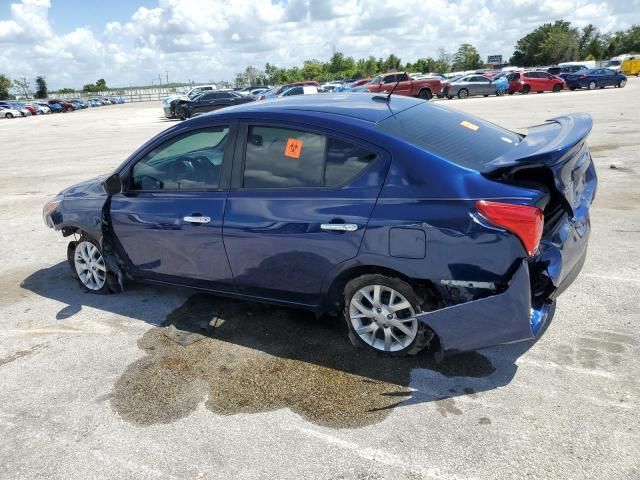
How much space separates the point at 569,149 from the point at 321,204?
1538 millimetres

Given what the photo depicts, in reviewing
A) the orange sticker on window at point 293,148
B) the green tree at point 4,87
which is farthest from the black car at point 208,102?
the green tree at point 4,87

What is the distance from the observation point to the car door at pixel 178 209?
3.86 m

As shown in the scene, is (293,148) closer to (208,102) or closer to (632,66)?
(208,102)

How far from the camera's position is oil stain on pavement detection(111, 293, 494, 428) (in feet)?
10.3

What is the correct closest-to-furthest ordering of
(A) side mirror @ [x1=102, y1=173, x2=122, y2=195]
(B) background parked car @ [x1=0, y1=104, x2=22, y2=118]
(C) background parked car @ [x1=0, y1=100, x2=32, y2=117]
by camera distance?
(A) side mirror @ [x1=102, y1=173, x2=122, y2=195] < (B) background parked car @ [x1=0, y1=104, x2=22, y2=118] < (C) background parked car @ [x1=0, y1=100, x2=32, y2=117]

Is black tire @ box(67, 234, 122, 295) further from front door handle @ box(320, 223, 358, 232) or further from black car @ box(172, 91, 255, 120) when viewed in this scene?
black car @ box(172, 91, 255, 120)

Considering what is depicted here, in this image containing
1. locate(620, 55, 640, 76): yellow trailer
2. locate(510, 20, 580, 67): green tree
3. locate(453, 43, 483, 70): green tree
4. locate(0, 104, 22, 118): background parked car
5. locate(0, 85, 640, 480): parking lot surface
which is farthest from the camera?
locate(453, 43, 483, 70): green tree

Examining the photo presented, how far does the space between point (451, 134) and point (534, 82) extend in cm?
3478

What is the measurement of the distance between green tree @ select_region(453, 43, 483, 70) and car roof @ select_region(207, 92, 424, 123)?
372ft

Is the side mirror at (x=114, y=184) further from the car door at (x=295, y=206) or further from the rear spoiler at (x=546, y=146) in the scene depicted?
the rear spoiler at (x=546, y=146)

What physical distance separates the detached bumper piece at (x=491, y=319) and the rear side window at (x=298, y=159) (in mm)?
1060

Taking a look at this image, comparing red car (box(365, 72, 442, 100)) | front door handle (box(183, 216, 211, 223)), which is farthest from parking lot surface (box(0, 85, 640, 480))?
red car (box(365, 72, 442, 100))

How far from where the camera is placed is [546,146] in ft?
10.5

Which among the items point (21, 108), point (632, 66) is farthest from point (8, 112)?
point (632, 66)
